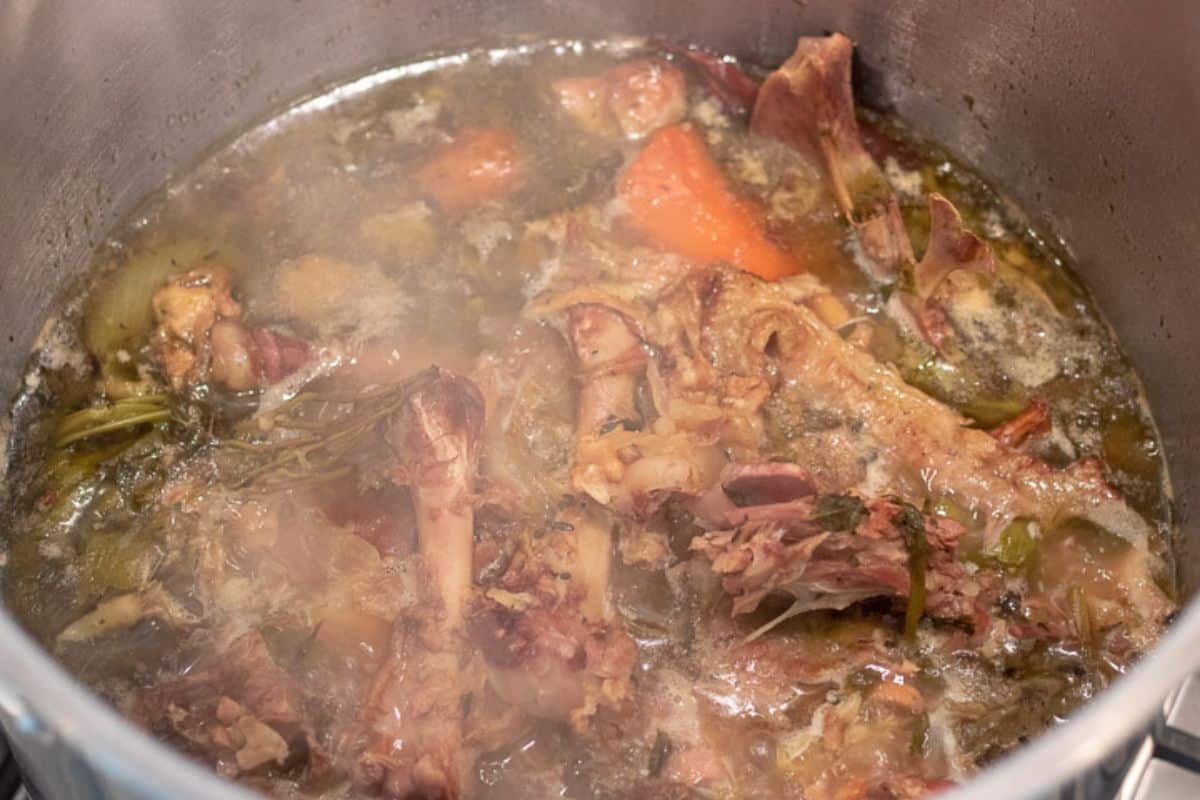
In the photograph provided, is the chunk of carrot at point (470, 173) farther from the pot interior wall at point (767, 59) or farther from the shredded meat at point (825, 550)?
the shredded meat at point (825, 550)

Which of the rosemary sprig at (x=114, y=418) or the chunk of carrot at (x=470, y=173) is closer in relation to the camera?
the rosemary sprig at (x=114, y=418)

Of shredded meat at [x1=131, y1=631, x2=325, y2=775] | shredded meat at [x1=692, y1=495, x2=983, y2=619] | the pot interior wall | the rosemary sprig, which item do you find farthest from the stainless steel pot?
shredded meat at [x1=131, y1=631, x2=325, y2=775]

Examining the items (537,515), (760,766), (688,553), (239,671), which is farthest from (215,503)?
(760,766)

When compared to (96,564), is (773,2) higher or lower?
higher

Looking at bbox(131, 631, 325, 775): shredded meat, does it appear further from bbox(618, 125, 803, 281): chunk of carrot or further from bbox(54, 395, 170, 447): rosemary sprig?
bbox(618, 125, 803, 281): chunk of carrot

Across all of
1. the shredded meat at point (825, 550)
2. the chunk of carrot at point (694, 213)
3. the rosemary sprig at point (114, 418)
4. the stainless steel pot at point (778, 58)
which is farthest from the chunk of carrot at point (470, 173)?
the shredded meat at point (825, 550)

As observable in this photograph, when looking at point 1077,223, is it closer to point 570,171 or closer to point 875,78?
point 875,78

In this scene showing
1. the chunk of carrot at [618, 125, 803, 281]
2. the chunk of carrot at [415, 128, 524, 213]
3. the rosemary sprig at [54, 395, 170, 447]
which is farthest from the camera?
the chunk of carrot at [415, 128, 524, 213]
